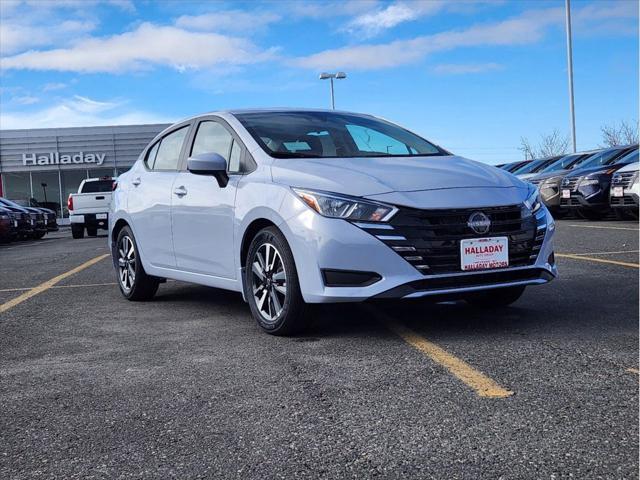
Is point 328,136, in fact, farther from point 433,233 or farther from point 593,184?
point 593,184

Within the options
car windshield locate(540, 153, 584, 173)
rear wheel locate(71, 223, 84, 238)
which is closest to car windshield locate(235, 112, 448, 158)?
car windshield locate(540, 153, 584, 173)

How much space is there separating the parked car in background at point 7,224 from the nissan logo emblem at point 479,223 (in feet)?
55.9

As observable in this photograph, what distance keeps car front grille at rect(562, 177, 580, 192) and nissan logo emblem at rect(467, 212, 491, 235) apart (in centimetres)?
1216

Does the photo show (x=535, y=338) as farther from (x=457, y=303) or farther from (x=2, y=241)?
(x=2, y=241)

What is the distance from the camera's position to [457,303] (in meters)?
5.79

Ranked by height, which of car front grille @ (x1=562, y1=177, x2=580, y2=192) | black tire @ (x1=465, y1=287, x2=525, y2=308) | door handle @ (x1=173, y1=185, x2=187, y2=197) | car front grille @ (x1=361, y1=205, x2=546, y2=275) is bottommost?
black tire @ (x1=465, y1=287, x2=525, y2=308)

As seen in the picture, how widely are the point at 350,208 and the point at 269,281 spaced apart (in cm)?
80

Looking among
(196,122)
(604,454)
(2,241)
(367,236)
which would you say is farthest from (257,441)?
(2,241)

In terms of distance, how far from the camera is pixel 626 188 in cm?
1359

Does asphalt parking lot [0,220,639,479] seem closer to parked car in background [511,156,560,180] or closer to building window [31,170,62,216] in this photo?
parked car in background [511,156,560,180]

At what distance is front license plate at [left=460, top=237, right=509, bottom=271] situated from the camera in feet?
14.4

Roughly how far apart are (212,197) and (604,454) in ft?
11.2

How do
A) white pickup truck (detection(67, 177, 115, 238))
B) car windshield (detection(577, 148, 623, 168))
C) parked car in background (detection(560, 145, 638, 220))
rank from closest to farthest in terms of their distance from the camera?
parked car in background (detection(560, 145, 638, 220)) < car windshield (detection(577, 148, 623, 168)) < white pickup truck (detection(67, 177, 115, 238))

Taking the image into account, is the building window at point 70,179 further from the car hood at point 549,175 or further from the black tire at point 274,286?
the black tire at point 274,286
